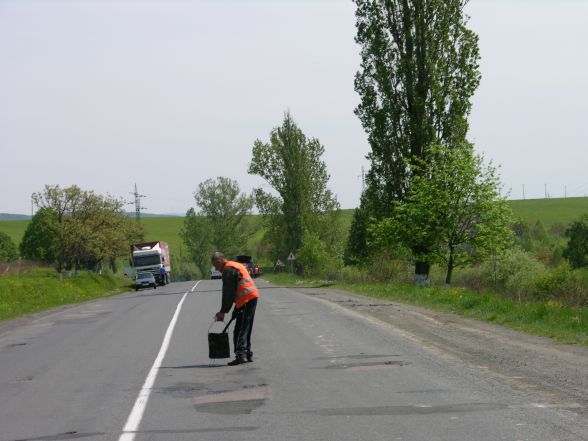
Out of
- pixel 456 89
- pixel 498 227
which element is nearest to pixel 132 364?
pixel 498 227

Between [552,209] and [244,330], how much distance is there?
160m

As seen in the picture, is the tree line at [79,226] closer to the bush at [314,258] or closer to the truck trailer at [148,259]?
the truck trailer at [148,259]

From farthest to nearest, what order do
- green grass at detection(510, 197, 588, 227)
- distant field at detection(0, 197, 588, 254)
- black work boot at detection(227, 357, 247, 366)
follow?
distant field at detection(0, 197, 588, 254) → green grass at detection(510, 197, 588, 227) → black work boot at detection(227, 357, 247, 366)

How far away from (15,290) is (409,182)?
2176 cm

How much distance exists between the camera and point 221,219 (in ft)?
371

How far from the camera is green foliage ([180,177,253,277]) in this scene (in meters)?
112

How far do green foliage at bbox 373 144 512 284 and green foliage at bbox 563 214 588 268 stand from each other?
4082 cm

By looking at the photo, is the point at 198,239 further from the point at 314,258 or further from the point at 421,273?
the point at 421,273

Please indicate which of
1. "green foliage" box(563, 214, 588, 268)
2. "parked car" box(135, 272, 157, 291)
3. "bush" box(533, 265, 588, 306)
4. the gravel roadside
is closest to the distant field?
"green foliage" box(563, 214, 588, 268)

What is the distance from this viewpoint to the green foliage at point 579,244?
7063cm

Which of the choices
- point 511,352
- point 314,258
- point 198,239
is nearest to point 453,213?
point 511,352

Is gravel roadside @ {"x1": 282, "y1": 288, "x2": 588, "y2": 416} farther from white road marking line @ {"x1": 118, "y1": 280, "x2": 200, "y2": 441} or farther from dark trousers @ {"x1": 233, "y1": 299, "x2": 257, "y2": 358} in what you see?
white road marking line @ {"x1": 118, "y1": 280, "x2": 200, "y2": 441}

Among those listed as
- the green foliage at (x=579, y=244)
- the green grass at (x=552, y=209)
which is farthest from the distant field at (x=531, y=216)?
the green foliage at (x=579, y=244)

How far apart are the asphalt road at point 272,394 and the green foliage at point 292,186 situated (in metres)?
51.1
